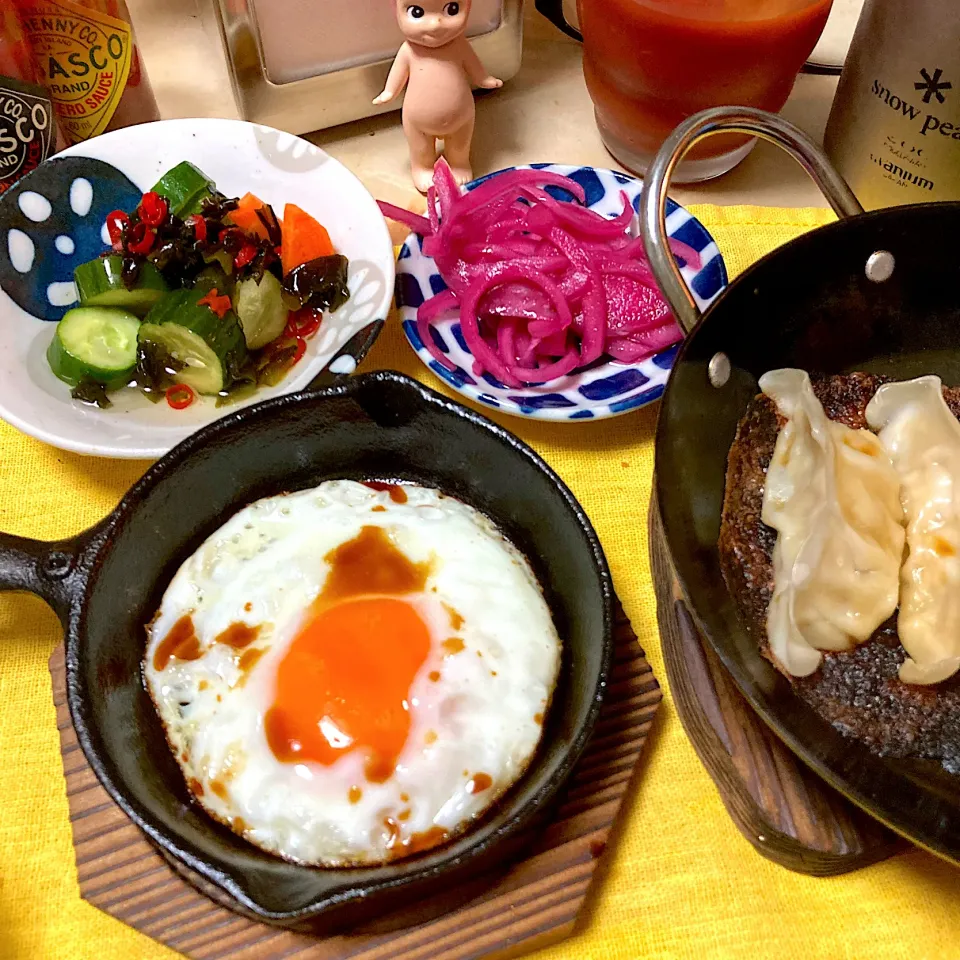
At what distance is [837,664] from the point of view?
118 centimetres

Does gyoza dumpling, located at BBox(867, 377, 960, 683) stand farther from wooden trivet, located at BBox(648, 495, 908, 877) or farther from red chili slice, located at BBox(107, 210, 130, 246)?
red chili slice, located at BBox(107, 210, 130, 246)

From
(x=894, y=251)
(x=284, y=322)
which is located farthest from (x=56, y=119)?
(x=894, y=251)

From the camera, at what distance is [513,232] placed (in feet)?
5.57

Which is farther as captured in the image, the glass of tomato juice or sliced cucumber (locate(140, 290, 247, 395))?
the glass of tomato juice

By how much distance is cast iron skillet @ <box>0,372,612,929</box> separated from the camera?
3.10 ft

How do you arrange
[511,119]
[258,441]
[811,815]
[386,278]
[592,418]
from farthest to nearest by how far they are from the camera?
[511,119], [386,278], [592,418], [258,441], [811,815]

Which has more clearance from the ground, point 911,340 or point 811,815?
point 911,340

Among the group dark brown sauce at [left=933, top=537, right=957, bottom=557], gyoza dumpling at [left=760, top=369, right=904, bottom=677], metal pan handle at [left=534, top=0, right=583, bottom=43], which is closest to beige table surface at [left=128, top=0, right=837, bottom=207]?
metal pan handle at [left=534, top=0, right=583, bottom=43]

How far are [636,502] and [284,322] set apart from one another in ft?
2.43

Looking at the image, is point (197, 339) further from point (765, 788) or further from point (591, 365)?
point (765, 788)

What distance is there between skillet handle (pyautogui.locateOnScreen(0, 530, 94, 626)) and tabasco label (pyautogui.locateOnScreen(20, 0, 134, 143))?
1093 mm

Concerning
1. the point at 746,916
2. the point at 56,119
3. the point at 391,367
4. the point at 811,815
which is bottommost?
the point at 746,916

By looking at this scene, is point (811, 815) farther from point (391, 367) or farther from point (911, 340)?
point (391, 367)

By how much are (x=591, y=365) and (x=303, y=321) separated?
1.84 ft
